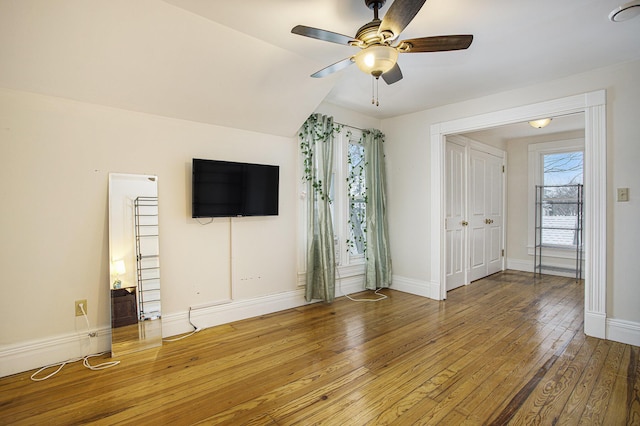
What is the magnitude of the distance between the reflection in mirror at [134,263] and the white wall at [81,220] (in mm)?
93

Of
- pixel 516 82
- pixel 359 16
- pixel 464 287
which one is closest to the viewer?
pixel 359 16

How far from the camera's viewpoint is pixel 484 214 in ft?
17.9

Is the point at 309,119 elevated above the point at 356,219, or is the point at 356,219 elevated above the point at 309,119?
the point at 309,119

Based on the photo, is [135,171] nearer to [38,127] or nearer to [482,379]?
[38,127]

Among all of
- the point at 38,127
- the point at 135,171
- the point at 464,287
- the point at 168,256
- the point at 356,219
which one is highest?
the point at 38,127

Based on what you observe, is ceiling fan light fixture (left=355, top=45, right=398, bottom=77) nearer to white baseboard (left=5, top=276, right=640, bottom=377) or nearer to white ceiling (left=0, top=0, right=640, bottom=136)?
white ceiling (left=0, top=0, right=640, bottom=136)

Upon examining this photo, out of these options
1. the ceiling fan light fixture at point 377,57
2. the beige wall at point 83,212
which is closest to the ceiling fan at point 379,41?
the ceiling fan light fixture at point 377,57

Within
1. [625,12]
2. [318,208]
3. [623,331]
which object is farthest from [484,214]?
[625,12]

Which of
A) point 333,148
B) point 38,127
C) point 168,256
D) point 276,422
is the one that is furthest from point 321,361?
point 38,127

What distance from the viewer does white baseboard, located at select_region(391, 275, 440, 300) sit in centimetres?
420

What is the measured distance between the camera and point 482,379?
2223 millimetres

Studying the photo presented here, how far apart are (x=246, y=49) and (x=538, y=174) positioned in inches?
224

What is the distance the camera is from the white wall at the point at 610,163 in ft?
9.20

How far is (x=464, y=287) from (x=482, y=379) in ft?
9.21
